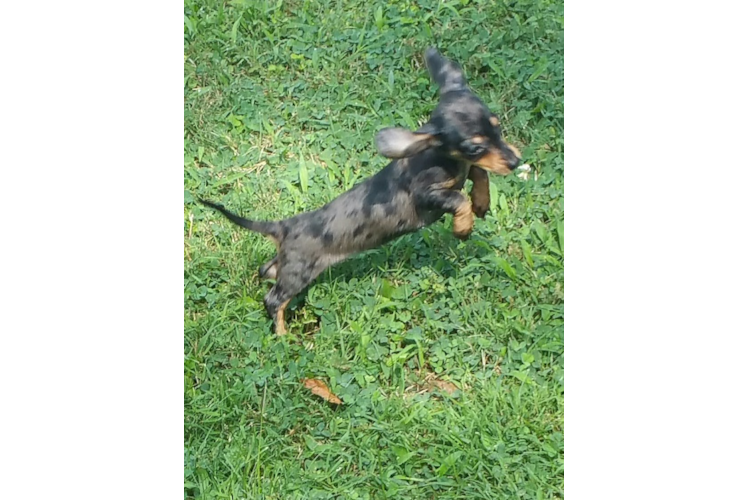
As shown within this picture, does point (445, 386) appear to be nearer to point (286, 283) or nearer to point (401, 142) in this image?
point (286, 283)

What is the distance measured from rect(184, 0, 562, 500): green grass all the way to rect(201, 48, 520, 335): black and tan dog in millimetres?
215

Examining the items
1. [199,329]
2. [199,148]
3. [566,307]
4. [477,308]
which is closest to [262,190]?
[199,148]

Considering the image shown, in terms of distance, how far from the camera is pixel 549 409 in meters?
3.99

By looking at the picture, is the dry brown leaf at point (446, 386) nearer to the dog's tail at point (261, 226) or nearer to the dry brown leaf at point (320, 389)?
the dry brown leaf at point (320, 389)

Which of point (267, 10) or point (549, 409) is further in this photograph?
point (267, 10)

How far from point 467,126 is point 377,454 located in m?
1.34

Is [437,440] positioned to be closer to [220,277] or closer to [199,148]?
[220,277]

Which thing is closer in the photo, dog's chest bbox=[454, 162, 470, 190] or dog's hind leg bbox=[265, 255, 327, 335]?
dog's chest bbox=[454, 162, 470, 190]

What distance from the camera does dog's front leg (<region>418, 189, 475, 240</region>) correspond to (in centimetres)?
386

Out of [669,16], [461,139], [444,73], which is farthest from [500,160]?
[669,16]

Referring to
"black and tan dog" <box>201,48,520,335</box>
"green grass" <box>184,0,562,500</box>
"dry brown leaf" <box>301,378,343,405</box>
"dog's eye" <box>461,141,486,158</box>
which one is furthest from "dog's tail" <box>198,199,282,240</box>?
"dog's eye" <box>461,141,486,158</box>

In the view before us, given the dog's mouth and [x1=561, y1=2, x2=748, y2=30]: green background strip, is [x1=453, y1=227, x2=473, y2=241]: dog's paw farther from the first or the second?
[x1=561, y1=2, x2=748, y2=30]: green background strip

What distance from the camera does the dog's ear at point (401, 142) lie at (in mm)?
3711

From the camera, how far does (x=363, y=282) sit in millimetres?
4273
